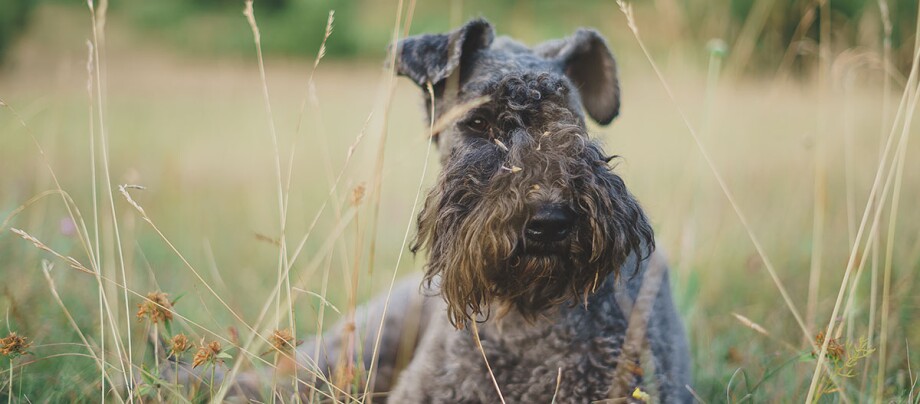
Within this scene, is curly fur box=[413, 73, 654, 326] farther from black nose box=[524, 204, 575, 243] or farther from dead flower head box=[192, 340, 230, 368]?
dead flower head box=[192, 340, 230, 368]

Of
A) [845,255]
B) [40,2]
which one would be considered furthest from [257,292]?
[40,2]

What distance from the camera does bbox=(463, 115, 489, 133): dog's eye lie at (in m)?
2.47

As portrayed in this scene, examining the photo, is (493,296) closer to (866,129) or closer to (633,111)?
(866,129)

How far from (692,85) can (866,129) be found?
1673 millimetres

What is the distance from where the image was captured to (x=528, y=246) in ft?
6.46

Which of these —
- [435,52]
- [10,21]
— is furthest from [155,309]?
[10,21]

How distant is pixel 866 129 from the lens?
6.84 meters

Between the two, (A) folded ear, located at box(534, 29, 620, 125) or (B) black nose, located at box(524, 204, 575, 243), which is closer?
(B) black nose, located at box(524, 204, 575, 243)

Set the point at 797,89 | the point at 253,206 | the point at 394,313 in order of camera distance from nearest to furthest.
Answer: the point at 394,313 < the point at 253,206 < the point at 797,89

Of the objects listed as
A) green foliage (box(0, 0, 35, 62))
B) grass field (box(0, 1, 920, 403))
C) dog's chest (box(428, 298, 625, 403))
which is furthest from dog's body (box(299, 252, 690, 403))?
green foliage (box(0, 0, 35, 62))

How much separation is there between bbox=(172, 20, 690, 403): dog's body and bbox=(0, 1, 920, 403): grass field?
21 cm

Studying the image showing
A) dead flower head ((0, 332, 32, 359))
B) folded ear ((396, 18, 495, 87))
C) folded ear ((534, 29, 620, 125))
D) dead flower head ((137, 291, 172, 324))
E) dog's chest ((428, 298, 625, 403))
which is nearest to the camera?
dead flower head ((0, 332, 32, 359))

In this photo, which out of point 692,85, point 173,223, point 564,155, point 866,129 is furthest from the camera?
point 692,85

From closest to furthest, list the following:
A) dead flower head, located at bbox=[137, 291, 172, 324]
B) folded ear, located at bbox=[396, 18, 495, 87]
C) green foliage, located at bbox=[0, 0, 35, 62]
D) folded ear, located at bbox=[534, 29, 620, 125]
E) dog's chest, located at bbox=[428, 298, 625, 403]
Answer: dead flower head, located at bbox=[137, 291, 172, 324], dog's chest, located at bbox=[428, 298, 625, 403], folded ear, located at bbox=[396, 18, 495, 87], folded ear, located at bbox=[534, 29, 620, 125], green foliage, located at bbox=[0, 0, 35, 62]
